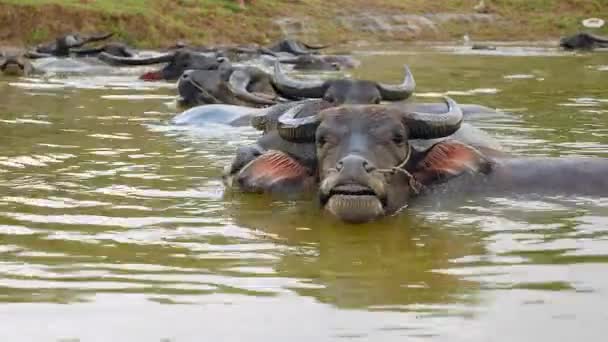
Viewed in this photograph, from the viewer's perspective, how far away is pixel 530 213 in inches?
201

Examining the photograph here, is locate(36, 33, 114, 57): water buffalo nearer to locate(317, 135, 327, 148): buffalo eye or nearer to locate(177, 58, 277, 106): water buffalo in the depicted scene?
locate(177, 58, 277, 106): water buffalo

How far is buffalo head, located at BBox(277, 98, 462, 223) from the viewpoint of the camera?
488cm

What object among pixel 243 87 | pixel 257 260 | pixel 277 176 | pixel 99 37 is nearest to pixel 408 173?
pixel 277 176

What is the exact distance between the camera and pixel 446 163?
18.4ft

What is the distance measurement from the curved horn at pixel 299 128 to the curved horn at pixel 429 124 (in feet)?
1.46

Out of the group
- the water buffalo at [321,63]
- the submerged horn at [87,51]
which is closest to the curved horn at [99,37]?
the submerged horn at [87,51]

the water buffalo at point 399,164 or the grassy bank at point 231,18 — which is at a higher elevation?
the water buffalo at point 399,164

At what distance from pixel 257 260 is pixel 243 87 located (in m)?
7.53

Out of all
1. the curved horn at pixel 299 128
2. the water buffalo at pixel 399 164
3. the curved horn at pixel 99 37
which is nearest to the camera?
the water buffalo at pixel 399 164

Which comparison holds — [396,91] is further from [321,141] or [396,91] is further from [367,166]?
[367,166]

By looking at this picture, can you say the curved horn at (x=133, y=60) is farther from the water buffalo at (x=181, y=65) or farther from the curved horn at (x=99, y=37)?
the curved horn at (x=99, y=37)

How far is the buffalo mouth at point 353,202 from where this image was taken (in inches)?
191

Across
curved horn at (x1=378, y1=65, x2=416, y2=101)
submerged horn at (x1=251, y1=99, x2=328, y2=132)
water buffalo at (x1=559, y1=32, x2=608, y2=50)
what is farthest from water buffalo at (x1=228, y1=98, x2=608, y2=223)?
water buffalo at (x1=559, y1=32, x2=608, y2=50)

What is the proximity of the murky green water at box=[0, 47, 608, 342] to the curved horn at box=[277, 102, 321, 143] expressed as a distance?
1.17ft
